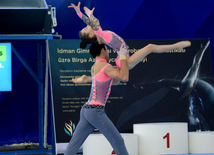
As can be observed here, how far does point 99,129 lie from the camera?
8.61ft

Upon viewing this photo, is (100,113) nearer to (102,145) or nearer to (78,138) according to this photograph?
(78,138)

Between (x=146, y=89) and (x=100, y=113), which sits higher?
(x=146, y=89)

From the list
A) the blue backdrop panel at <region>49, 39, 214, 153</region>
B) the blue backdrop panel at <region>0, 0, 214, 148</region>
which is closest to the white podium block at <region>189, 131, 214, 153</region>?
the blue backdrop panel at <region>49, 39, 214, 153</region>

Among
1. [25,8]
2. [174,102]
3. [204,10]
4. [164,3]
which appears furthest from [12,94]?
[204,10]

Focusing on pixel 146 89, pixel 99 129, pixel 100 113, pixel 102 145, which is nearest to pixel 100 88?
pixel 100 113

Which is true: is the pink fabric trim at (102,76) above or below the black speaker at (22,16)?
below

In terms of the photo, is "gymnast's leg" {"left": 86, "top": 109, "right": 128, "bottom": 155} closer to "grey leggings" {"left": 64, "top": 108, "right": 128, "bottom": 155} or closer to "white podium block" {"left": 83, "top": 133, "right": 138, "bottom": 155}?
"grey leggings" {"left": 64, "top": 108, "right": 128, "bottom": 155}

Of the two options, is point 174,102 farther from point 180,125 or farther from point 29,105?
point 29,105

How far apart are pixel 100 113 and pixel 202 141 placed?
2714mm

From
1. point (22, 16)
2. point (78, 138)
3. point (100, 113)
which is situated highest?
point (22, 16)

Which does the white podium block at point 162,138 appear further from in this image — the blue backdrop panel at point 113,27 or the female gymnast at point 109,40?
the blue backdrop panel at point 113,27

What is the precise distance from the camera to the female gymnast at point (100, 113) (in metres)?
2.60

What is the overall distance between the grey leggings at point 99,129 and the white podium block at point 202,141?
99.2 inches

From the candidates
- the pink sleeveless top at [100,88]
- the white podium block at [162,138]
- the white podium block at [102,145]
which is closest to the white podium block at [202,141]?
the white podium block at [162,138]
